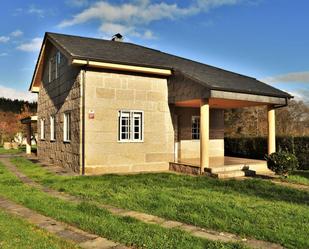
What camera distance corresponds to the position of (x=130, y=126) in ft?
49.3

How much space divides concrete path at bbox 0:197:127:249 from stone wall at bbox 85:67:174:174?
19.8 feet

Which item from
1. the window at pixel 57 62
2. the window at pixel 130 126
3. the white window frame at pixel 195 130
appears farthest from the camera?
the white window frame at pixel 195 130

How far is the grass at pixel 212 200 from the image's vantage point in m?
6.13

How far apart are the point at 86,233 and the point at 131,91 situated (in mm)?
9677

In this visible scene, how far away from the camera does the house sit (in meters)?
13.8

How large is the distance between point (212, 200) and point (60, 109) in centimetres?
1127

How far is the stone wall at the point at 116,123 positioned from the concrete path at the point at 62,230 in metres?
6.05

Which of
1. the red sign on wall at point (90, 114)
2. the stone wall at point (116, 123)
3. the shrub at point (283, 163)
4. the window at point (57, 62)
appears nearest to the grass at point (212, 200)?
the shrub at point (283, 163)

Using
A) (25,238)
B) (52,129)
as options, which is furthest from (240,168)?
(52,129)

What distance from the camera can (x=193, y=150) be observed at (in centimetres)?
1819

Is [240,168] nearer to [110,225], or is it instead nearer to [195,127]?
[195,127]

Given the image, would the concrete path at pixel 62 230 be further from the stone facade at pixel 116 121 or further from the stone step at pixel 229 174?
the stone step at pixel 229 174

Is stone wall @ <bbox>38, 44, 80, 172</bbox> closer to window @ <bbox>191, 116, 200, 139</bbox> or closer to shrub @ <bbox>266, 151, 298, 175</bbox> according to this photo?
window @ <bbox>191, 116, 200, 139</bbox>

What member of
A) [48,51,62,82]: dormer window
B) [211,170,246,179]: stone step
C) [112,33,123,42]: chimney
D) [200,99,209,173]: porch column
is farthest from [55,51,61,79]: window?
[211,170,246,179]: stone step
